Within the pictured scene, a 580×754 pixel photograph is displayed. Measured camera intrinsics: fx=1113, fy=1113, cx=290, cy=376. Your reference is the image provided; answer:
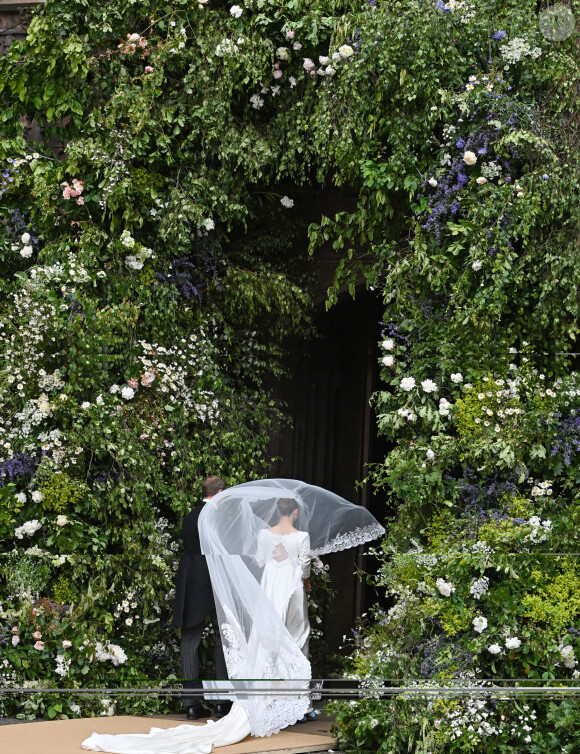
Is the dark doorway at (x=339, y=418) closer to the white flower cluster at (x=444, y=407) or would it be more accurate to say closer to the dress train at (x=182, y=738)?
the white flower cluster at (x=444, y=407)

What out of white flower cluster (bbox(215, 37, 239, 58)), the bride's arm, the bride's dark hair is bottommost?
the bride's arm

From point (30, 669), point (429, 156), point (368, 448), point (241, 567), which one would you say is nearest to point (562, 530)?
point (241, 567)

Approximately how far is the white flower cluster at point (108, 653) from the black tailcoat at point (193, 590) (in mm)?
437

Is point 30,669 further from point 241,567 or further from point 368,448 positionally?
point 368,448

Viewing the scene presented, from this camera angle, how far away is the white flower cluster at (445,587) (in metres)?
6.19

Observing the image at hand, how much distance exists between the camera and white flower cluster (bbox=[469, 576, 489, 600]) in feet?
20.3

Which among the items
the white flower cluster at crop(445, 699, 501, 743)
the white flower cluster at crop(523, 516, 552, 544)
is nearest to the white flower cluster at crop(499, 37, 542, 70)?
the white flower cluster at crop(523, 516, 552, 544)

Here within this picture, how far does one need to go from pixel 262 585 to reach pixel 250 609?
397 mm

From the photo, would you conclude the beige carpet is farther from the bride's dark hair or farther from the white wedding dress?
the bride's dark hair

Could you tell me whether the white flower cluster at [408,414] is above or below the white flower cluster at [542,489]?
above

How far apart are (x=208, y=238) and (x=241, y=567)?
2.84 metres

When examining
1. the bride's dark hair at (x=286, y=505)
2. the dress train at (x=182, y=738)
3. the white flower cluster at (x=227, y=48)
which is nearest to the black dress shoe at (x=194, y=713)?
the dress train at (x=182, y=738)

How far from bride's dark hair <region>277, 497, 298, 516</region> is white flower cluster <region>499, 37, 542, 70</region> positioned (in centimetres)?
294

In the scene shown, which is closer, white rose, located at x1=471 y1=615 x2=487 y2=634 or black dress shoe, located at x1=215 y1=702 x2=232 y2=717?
white rose, located at x1=471 y1=615 x2=487 y2=634
